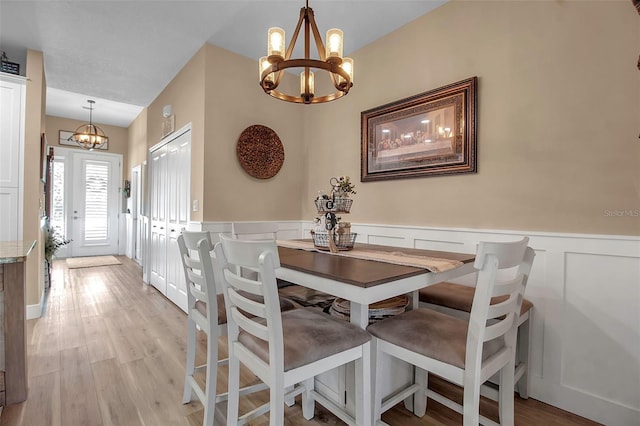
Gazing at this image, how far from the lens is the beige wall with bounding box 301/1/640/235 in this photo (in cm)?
161

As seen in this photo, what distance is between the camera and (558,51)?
1.81 m

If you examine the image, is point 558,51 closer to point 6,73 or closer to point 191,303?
point 191,303

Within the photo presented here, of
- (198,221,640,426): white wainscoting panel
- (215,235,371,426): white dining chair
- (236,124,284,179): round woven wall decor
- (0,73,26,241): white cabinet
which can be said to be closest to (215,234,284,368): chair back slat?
(215,235,371,426): white dining chair

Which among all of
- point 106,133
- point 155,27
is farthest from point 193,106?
point 106,133

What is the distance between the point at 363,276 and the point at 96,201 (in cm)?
748

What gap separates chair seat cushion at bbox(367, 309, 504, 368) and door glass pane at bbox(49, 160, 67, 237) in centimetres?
737

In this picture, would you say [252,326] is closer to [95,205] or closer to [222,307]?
[222,307]

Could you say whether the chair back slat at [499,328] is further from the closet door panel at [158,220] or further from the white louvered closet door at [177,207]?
the closet door panel at [158,220]

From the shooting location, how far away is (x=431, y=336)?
1270mm

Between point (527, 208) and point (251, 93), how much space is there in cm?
272

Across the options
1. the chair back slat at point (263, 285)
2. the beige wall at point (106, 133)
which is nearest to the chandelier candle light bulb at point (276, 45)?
the chair back slat at point (263, 285)

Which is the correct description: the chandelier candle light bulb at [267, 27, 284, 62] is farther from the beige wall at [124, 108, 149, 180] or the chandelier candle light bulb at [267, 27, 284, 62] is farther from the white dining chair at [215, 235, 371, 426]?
the beige wall at [124, 108, 149, 180]

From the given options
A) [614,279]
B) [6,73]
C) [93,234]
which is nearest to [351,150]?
[614,279]

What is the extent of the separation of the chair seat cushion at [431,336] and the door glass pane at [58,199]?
7.37m
